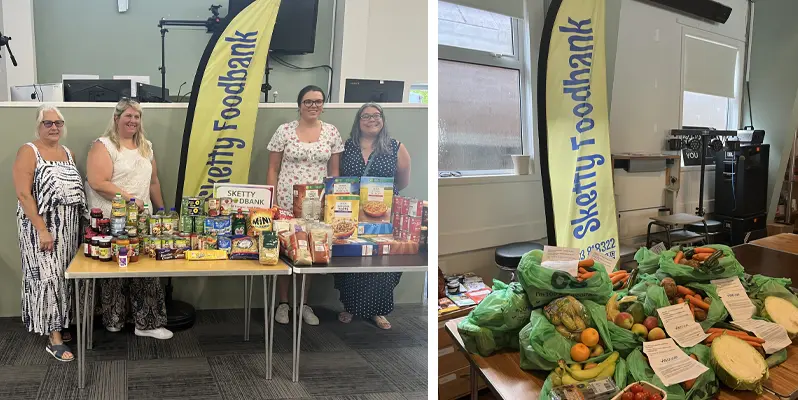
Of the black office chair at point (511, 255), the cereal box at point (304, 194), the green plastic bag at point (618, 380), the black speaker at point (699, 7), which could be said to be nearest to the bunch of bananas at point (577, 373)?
the green plastic bag at point (618, 380)

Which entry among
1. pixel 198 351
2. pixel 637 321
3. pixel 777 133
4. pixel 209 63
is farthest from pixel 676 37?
pixel 198 351

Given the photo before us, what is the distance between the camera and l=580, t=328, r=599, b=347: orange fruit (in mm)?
1311

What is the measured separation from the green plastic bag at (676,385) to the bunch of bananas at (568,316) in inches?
5.0

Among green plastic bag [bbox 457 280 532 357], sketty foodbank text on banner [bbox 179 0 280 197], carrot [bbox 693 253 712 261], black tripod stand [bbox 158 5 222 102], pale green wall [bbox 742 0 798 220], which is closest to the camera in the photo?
green plastic bag [bbox 457 280 532 357]

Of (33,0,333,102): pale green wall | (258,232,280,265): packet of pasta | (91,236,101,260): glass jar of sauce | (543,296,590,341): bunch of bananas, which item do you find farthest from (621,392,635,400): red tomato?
(33,0,333,102): pale green wall

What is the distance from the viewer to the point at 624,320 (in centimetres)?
141

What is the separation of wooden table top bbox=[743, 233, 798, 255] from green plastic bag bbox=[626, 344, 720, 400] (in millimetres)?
980

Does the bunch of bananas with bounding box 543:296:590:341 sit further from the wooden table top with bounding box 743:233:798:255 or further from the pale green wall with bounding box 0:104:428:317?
the wooden table top with bounding box 743:233:798:255

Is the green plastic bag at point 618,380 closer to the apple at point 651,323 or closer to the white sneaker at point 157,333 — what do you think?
the apple at point 651,323

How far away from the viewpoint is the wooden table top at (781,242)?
83.1 inches

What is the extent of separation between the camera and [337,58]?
134 inches

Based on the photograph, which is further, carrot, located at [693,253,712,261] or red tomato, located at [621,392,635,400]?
carrot, located at [693,253,712,261]

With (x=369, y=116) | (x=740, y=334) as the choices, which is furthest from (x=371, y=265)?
(x=740, y=334)

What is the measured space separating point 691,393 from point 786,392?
0.25m
